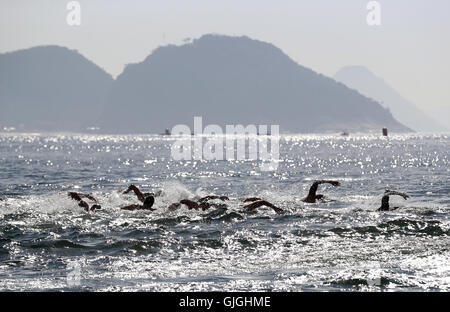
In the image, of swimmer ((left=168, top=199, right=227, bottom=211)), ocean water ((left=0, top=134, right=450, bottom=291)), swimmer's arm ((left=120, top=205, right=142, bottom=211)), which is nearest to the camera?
ocean water ((left=0, top=134, right=450, bottom=291))

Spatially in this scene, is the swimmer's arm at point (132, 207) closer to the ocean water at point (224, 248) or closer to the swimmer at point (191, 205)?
the ocean water at point (224, 248)

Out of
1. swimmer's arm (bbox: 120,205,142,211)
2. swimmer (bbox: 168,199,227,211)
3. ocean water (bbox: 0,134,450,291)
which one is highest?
swimmer (bbox: 168,199,227,211)

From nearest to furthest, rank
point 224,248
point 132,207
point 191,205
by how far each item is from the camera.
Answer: point 224,248 < point 191,205 < point 132,207

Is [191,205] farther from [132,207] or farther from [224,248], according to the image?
[224,248]

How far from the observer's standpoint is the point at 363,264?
16344 millimetres

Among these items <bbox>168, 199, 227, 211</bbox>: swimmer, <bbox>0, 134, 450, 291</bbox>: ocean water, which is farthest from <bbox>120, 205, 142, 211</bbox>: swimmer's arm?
<bbox>168, 199, 227, 211</bbox>: swimmer

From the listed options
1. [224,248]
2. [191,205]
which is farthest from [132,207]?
[224,248]

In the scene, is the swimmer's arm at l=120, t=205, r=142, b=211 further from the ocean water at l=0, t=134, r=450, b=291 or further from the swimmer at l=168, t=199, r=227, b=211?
the swimmer at l=168, t=199, r=227, b=211

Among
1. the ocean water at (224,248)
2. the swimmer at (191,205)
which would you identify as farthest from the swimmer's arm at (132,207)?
the swimmer at (191,205)
